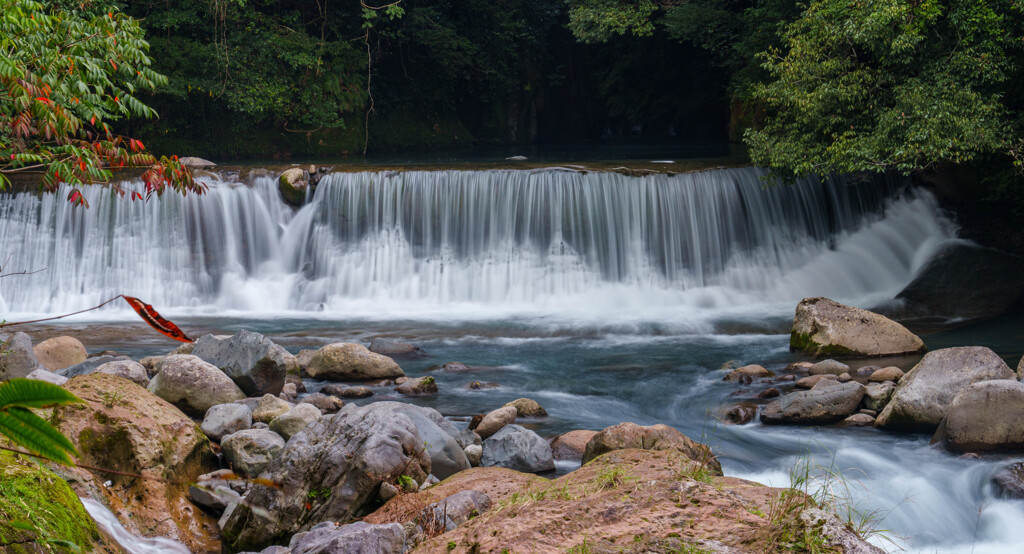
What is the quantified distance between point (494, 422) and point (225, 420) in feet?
7.71

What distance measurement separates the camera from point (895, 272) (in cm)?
1426

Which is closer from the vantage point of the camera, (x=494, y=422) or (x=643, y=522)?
(x=643, y=522)

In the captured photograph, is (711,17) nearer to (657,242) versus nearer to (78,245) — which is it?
(657,242)

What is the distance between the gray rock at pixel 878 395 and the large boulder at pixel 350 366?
5020 mm

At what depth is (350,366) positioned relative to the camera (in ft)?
30.0

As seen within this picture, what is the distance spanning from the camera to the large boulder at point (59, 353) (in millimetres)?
9172

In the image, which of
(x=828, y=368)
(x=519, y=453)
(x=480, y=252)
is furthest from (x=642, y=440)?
(x=480, y=252)

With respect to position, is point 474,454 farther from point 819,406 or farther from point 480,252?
point 480,252

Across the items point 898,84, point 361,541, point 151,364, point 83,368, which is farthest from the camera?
point 898,84

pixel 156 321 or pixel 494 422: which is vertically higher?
pixel 156 321

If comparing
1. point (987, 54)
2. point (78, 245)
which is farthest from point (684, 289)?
point (78, 245)

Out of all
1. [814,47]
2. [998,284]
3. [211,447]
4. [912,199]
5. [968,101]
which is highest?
[814,47]

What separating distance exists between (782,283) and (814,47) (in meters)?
4.19

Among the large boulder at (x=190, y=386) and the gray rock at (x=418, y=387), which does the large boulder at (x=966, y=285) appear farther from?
the large boulder at (x=190, y=386)
